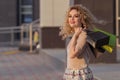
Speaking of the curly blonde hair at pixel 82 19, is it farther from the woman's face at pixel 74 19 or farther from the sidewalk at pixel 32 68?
the sidewalk at pixel 32 68

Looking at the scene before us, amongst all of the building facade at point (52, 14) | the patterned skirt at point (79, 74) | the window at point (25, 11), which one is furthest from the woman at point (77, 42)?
the window at point (25, 11)

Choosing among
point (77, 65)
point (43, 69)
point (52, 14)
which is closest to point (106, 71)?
point (43, 69)

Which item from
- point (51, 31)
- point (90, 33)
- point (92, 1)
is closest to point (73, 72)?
point (90, 33)

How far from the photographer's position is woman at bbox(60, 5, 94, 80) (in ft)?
16.4

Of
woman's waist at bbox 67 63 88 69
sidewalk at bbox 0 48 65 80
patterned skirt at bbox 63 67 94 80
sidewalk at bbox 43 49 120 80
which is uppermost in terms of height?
woman's waist at bbox 67 63 88 69

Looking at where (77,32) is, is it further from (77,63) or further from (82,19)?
(77,63)

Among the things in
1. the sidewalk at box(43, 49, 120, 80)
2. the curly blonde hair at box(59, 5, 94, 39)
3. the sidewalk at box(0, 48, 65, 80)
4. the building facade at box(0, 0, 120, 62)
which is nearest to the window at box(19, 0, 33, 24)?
the building facade at box(0, 0, 120, 62)

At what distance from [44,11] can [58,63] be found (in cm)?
561

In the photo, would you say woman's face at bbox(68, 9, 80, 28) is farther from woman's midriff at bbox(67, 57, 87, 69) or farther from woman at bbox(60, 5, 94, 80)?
woman's midriff at bbox(67, 57, 87, 69)

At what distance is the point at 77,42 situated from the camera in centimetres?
502

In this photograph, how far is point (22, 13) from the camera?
34.5 m

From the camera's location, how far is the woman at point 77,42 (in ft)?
16.4

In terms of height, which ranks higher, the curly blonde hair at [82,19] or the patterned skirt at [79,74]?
the curly blonde hair at [82,19]

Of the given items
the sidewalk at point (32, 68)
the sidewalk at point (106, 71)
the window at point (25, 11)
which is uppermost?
the window at point (25, 11)
